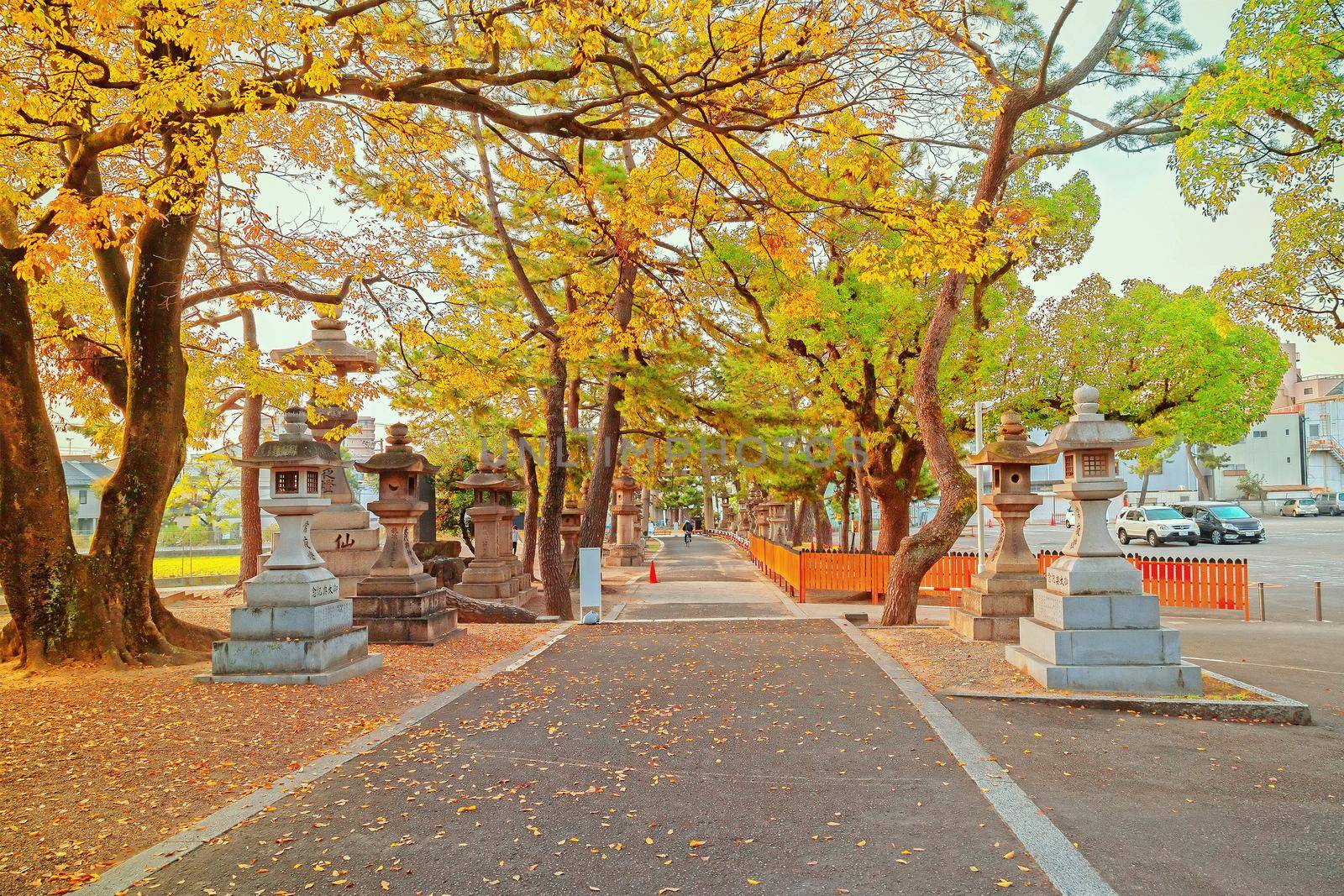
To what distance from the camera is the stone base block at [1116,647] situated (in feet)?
23.6

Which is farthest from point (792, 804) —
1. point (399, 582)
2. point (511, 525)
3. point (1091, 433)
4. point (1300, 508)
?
point (1300, 508)

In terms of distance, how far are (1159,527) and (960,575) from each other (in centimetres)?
2204

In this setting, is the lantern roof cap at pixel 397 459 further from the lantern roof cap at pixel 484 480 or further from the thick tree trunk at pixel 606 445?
the lantern roof cap at pixel 484 480

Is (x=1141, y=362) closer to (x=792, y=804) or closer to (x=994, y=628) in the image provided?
(x=994, y=628)

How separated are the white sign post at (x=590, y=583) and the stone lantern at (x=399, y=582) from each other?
208 cm

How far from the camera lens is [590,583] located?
1270 centimetres

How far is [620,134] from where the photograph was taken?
7656 millimetres

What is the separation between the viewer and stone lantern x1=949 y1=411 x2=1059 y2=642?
10.4 m

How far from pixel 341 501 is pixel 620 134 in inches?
382

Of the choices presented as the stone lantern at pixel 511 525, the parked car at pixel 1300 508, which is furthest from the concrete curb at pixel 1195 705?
the parked car at pixel 1300 508

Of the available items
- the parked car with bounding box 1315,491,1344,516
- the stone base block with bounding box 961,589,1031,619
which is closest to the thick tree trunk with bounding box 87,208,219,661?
the stone base block with bounding box 961,589,1031,619

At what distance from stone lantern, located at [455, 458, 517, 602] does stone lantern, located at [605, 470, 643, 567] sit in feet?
47.9

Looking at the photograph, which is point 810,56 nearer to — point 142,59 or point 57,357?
point 142,59

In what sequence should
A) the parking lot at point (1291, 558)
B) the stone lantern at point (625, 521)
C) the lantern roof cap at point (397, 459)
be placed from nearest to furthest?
the lantern roof cap at point (397, 459) → the parking lot at point (1291, 558) → the stone lantern at point (625, 521)
